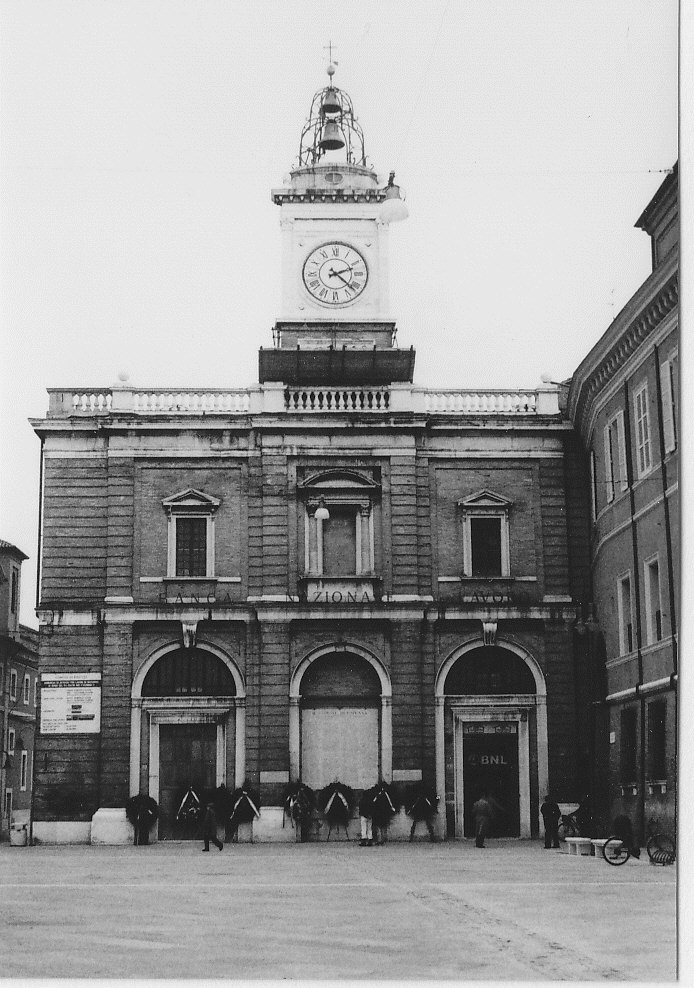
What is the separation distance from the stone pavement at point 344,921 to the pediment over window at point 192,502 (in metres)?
12.1

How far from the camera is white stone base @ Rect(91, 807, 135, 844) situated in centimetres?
3634

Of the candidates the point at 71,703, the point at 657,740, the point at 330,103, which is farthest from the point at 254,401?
the point at 657,740

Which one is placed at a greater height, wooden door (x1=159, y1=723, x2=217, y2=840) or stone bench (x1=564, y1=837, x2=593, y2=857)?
wooden door (x1=159, y1=723, x2=217, y2=840)

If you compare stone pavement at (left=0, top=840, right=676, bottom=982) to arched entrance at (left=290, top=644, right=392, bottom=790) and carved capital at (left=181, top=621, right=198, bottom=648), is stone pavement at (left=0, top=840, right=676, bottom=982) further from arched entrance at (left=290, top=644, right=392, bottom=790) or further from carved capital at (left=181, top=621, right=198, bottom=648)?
carved capital at (left=181, top=621, right=198, bottom=648)

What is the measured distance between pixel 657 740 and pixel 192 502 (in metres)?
15.2

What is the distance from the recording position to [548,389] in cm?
3881

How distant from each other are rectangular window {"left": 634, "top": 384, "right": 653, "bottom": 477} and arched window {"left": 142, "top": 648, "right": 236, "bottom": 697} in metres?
13.9

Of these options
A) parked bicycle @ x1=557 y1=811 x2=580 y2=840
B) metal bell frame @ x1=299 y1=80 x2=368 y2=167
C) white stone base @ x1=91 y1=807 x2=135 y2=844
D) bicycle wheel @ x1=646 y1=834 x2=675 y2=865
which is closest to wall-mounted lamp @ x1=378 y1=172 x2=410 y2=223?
metal bell frame @ x1=299 y1=80 x2=368 y2=167

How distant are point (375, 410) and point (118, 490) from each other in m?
6.80

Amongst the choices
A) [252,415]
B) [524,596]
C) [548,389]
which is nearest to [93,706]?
[252,415]

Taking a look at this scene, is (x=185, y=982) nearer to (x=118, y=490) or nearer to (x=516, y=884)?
(x=516, y=884)

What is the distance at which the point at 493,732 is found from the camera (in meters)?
37.7

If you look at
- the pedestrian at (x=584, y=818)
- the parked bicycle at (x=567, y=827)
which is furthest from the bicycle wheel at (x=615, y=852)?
the parked bicycle at (x=567, y=827)

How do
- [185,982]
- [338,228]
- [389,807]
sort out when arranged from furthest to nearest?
[338,228] < [389,807] < [185,982]
